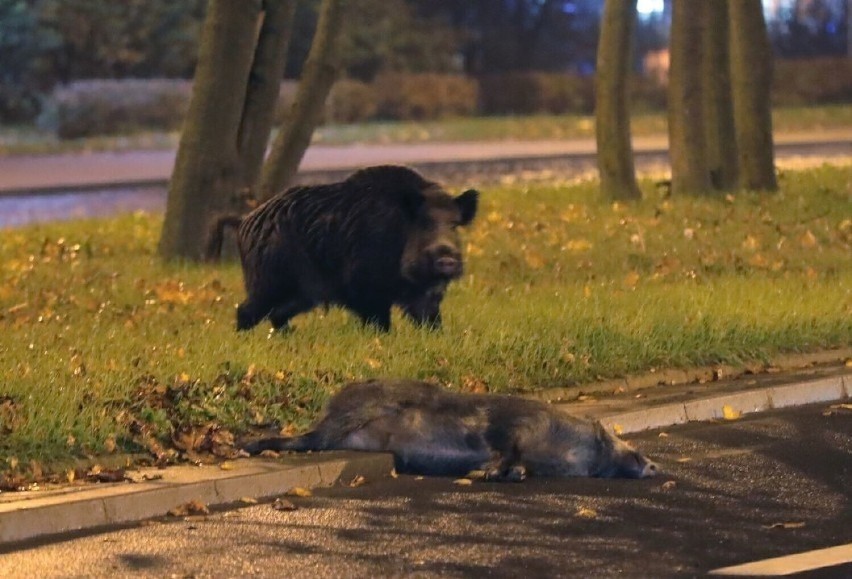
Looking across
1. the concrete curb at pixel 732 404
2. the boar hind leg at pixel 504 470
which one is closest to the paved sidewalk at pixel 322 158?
the concrete curb at pixel 732 404

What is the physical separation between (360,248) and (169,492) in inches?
130

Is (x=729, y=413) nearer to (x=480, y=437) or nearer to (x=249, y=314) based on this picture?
(x=480, y=437)

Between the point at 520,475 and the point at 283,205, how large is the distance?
3.46m

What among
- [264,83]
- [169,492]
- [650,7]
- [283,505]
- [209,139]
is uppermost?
[650,7]

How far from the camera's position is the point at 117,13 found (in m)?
46.2

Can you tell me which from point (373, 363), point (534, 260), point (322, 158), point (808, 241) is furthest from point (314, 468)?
point (322, 158)

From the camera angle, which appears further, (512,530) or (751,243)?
(751,243)

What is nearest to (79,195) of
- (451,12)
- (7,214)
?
(7,214)

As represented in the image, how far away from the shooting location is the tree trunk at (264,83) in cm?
1675

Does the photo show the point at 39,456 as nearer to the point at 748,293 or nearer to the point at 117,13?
the point at 748,293

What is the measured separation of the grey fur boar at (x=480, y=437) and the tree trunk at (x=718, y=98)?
505 inches

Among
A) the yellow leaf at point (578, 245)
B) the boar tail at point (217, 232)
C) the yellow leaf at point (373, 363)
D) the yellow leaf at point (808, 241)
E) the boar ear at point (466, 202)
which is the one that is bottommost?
the yellow leaf at point (808, 241)

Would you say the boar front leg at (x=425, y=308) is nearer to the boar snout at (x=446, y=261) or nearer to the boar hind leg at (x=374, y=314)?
the boar hind leg at (x=374, y=314)

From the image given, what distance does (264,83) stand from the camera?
16922mm
